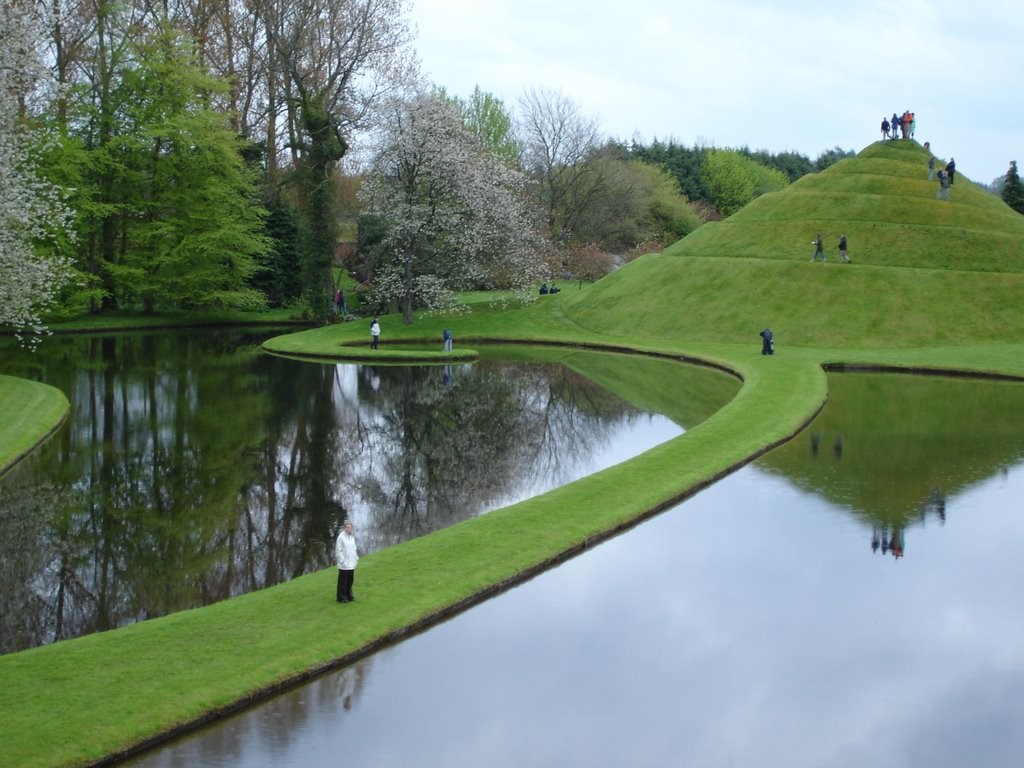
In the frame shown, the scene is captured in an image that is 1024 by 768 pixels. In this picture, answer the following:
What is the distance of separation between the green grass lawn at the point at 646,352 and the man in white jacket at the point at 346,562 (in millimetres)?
280

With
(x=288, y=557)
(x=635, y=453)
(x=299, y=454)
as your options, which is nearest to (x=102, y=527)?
(x=288, y=557)

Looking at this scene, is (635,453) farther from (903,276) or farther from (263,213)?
(263,213)

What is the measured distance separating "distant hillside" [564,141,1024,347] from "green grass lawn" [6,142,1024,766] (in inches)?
5.7

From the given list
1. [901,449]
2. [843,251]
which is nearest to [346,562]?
[901,449]

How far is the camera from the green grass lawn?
13242 millimetres

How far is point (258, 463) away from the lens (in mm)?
26469

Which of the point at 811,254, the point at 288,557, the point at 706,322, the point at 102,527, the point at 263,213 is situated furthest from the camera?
the point at 263,213

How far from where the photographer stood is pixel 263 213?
70688mm

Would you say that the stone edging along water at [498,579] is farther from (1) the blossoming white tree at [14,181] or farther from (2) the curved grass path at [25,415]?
(1) the blossoming white tree at [14,181]

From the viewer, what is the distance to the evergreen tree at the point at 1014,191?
84.2 metres

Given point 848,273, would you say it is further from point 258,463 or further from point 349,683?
point 349,683

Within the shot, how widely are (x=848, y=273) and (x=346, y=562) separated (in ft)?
159

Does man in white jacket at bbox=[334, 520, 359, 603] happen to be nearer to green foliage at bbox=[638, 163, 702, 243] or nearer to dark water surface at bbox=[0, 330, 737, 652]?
dark water surface at bbox=[0, 330, 737, 652]

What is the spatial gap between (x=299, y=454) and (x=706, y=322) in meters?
33.9
